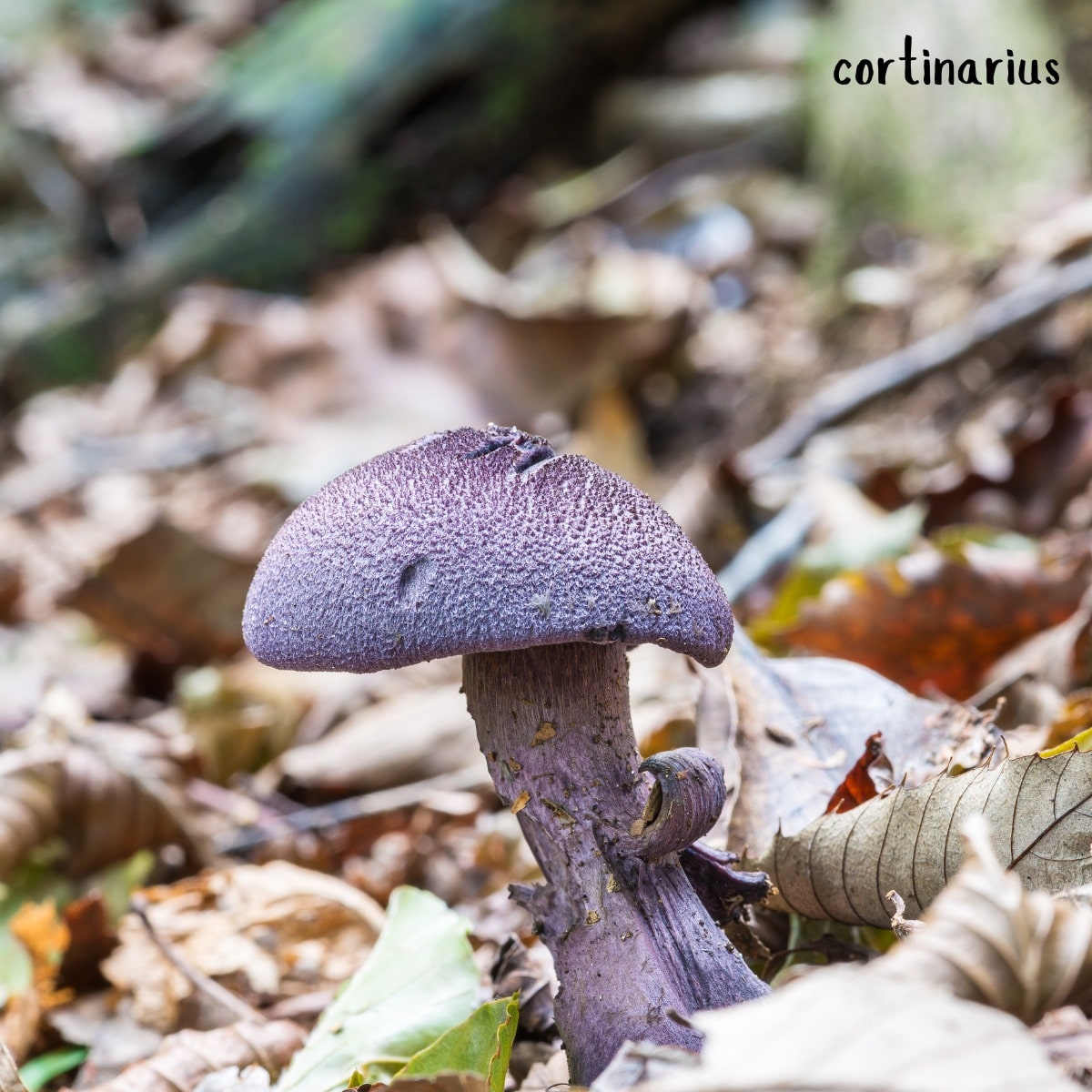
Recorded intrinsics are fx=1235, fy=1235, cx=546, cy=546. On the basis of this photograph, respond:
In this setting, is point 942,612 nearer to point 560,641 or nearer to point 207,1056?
point 560,641

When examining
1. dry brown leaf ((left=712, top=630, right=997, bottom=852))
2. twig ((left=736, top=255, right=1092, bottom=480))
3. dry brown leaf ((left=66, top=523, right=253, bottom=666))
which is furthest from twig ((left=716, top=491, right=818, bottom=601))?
dry brown leaf ((left=66, top=523, right=253, bottom=666))

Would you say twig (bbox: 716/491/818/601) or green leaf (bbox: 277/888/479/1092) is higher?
twig (bbox: 716/491/818/601)

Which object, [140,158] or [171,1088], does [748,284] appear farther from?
[171,1088]

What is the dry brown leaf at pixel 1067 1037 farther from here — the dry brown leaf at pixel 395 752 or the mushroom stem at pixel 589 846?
the dry brown leaf at pixel 395 752

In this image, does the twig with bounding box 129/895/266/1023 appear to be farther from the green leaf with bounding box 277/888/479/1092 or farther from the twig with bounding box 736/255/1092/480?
the twig with bounding box 736/255/1092/480

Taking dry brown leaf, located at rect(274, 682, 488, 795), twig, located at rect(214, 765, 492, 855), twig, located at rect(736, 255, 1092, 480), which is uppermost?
twig, located at rect(736, 255, 1092, 480)
